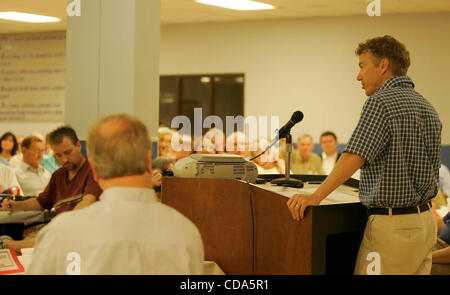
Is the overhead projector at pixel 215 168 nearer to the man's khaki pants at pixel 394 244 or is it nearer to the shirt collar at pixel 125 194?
the man's khaki pants at pixel 394 244

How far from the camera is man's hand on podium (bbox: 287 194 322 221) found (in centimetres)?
179

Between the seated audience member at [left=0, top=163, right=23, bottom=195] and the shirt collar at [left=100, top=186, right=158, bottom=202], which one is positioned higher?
the shirt collar at [left=100, top=186, right=158, bottom=202]

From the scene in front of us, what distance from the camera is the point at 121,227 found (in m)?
1.25

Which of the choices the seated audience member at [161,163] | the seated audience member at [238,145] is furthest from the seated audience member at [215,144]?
the seated audience member at [161,163]

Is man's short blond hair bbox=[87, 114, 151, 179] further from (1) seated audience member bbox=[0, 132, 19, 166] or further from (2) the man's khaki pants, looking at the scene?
(1) seated audience member bbox=[0, 132, 19, 166]

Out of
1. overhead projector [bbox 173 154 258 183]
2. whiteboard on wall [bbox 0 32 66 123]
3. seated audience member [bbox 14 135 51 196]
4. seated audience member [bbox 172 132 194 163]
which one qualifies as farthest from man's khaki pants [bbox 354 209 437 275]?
whiteboard on wall [bbox 0 32 66 123]

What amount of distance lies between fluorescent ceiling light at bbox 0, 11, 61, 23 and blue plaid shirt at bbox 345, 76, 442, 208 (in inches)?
294

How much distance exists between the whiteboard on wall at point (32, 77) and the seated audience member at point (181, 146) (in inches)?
160

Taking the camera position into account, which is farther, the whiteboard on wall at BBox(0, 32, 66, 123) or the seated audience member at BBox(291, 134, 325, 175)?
the whiteboard on wall at BBox(0, 32, 66, 123)

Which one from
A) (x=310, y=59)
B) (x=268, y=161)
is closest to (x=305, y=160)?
(x=268, y=161)

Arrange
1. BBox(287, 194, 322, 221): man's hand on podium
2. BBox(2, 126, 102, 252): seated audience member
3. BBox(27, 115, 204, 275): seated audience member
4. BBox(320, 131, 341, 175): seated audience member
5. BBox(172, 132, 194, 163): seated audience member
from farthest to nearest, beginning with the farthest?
BBox(320, 131, 341, 175): seated audience member < BBox(172, 132, 194, 163): seated audience member < BBox(2, 126, 102, 252): seated audience member < BBox(287, 194, 322, 221): man's hand on podium < BBox(27, 115, 204, 275): seated audience member
